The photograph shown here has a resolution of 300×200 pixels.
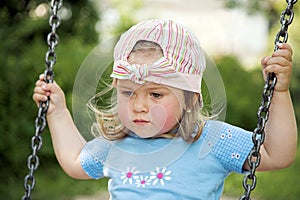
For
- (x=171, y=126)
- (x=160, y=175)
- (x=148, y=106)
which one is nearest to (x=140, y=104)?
(x=148, y=106)

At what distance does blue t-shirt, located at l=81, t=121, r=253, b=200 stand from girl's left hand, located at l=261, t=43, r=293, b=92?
0.25 m

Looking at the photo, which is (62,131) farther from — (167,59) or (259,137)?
(259,137)

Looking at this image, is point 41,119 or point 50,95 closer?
point 41,119

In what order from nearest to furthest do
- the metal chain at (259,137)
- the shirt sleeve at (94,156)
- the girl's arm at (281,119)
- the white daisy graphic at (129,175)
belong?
1. the metal chain at (259,137)
2. the girl's arm at (281,119)
3. the white daisy graphic at (129,175)
4. the shirt sleeve at (94,156)

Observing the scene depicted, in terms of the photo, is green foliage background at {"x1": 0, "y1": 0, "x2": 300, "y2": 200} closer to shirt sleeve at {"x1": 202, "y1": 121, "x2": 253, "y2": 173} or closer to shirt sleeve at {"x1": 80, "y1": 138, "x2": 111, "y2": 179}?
shirt sleeve at {"x1": 80, "y1": 138, "x2": 111, "y2": 179}

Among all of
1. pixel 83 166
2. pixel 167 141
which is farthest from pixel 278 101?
pixel 83 166

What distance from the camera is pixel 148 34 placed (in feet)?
8.14

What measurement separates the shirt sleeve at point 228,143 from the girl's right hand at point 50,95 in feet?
2.33

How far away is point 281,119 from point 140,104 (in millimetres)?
511

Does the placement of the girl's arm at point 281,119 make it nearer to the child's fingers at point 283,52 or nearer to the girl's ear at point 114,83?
the child's fingers at point 283,52

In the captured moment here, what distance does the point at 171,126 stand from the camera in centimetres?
256

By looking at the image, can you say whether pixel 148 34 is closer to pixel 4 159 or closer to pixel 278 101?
pixel 278 101

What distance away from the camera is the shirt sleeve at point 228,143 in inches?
101

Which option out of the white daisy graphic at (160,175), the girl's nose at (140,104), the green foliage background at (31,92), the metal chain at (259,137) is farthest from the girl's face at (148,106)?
the green foliage background at (31,92)
